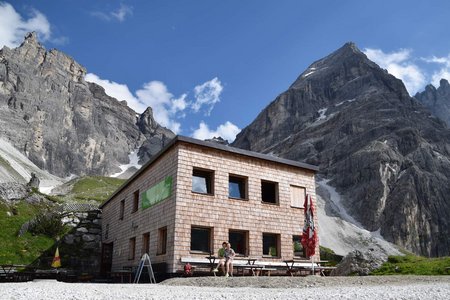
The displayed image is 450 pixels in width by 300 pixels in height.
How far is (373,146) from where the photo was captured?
91.8 meters

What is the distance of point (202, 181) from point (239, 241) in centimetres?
344

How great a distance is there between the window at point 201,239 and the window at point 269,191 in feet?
14.1

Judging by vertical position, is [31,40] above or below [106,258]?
above

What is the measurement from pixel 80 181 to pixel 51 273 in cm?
7920

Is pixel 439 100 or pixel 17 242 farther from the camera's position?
pixel 439 100

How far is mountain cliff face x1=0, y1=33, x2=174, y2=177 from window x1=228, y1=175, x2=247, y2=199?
399 ft

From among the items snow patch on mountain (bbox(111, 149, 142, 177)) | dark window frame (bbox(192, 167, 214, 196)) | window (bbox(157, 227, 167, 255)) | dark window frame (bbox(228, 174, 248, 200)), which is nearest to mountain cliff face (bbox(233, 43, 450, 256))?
snow patch on mountain (bbox(111, 149, 142, 177))

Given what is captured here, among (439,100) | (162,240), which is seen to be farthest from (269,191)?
(439,100)

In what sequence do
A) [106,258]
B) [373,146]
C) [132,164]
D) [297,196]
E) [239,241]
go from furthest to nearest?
1. [132,164]
2. [373,146]
3. [106,258]
4. [297,196]
5. [239,241]

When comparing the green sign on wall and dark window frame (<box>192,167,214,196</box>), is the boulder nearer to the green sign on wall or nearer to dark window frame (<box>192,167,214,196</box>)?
dark window frame (<box>192,167,214,196</box>)

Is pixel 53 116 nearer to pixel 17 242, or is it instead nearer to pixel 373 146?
pixel 373 146

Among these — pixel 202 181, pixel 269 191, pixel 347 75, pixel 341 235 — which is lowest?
pixel 341 235

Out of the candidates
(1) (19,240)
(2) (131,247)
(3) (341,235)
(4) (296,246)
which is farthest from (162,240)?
(3) (341,235)

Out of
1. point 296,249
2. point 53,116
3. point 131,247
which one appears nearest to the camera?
point 296,249
